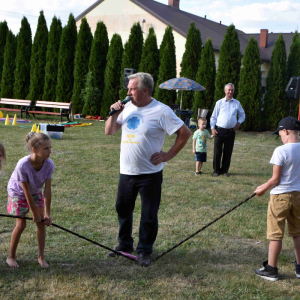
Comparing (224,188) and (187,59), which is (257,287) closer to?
(224,188)

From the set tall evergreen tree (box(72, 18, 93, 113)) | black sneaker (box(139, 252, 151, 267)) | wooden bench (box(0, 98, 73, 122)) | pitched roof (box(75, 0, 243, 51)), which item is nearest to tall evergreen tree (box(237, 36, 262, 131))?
wooden bench (box(0, 98, 73, 122))

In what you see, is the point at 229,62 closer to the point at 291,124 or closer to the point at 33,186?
the point at 291,124

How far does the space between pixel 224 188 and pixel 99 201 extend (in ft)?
7.95

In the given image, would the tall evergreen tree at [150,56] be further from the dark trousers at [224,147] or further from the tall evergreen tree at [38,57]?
the dark trousers at [224,147]

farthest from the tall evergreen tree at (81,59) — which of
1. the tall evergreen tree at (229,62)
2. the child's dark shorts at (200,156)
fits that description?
the child's dark shorts at (200,156)

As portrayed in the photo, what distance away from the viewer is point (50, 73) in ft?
66.1

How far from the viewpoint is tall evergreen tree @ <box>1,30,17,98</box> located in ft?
70.4

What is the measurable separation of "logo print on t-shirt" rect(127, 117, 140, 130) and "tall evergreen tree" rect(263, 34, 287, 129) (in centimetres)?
1416

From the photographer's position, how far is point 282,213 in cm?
345

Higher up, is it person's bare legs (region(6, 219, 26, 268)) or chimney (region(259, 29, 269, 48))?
chimney (region(259, 29, 269, 48))

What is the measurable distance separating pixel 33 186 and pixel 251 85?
14.5m

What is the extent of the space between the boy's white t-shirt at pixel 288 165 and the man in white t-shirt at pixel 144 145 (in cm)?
86

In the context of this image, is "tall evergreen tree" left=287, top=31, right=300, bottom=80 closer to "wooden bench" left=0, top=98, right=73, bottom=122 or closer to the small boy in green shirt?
"wooden bench" left=0, top=98, right=73, bottom=122

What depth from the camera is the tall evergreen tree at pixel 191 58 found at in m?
17.9
